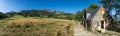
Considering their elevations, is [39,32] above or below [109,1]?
below

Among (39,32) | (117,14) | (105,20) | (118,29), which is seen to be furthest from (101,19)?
(39,32)

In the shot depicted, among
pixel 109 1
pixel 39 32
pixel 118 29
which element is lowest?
pixel 118 29

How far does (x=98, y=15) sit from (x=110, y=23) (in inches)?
101

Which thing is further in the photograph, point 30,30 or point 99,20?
point 99,20

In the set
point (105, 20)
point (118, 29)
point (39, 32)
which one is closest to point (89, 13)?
point (105, 20)

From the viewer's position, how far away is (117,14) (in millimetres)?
33031

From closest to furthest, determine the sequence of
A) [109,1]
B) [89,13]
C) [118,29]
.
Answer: [118,29] < [89,13] < [109,1]

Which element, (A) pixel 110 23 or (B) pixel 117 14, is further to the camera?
(B) pixel 117 14

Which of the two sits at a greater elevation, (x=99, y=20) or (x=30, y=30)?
(x=30, y=30)

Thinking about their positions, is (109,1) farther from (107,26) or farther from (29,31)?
(29,31)

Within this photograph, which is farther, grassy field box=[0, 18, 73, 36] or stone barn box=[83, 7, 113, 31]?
stone barn box=[83, 7, 113, 31]

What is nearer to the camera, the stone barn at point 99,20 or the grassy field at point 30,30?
the grassy field at point 30,30

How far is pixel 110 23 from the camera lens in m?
28.4

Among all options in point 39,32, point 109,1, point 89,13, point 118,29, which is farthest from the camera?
point 109,1
